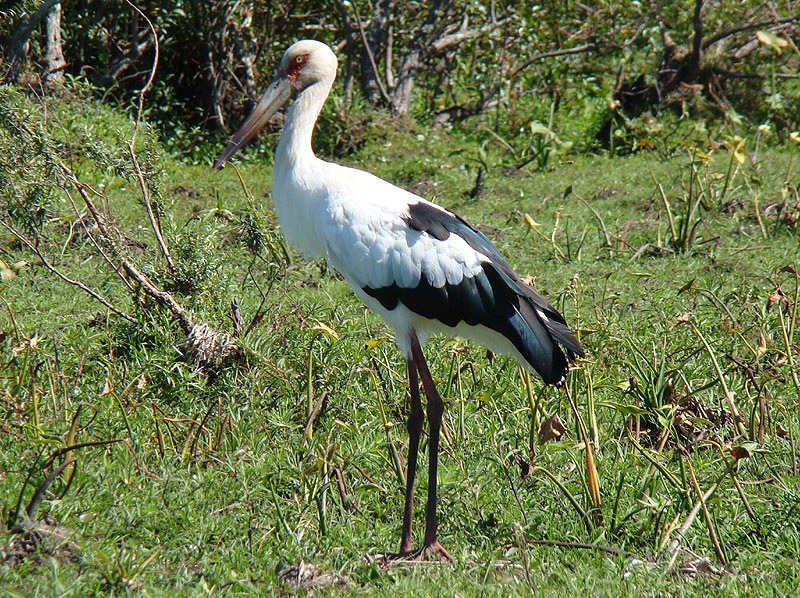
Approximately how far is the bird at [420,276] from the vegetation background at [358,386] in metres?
0.24

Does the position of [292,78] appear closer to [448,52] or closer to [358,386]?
[358,386]

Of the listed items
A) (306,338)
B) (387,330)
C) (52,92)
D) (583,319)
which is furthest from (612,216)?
(52,92)

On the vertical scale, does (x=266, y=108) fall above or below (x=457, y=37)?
above

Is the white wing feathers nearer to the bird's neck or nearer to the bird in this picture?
the bird

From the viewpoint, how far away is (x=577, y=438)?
3748mm

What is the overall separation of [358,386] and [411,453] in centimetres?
85

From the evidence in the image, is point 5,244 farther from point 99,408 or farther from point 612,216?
point 612,216

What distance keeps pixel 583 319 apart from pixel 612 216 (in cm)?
186

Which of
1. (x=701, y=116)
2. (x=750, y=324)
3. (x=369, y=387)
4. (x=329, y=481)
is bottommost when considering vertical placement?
(x=701, y=116)

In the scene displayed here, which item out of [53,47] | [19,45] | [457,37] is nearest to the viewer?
[19,45]

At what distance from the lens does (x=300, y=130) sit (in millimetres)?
3912

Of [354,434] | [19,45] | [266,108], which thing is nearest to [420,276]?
[354,434]

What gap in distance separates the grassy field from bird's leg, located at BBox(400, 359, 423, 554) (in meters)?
0.10

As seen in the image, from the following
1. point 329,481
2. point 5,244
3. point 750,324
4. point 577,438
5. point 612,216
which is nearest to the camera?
point 329,481
